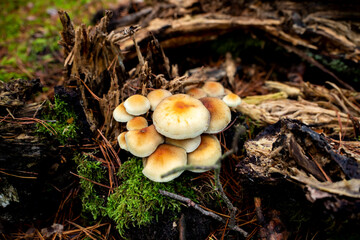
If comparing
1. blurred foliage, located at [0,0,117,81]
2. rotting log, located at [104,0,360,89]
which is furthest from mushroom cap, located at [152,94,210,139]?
blurred foliage, located at [0,0,117,81]

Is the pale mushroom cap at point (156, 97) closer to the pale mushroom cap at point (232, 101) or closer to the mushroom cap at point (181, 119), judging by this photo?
the mushroom cap at point (181, 119)

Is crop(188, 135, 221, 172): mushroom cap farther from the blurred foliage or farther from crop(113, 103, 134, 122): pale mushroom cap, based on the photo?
the blurred foliage

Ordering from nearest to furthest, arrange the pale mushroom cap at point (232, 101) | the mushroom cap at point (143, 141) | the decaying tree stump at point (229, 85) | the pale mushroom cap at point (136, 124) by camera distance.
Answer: the decaying tree stump at point (229, 85) → the mushroom cap at point (143, 141) → the pale mushroom cap at point (136, 124) → the pale mushroom cap at point (232, 101)

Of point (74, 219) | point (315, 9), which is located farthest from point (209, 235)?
point (315, 9)

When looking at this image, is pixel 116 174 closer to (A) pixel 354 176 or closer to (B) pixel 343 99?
(A) pixel 354 176

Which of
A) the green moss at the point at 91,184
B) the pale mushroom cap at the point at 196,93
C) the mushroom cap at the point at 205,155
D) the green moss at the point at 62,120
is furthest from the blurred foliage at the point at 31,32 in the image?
the mushroom cap at the point at 205,155

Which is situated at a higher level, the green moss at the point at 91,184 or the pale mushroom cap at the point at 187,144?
the pale mushroom cap at the point at 187,144

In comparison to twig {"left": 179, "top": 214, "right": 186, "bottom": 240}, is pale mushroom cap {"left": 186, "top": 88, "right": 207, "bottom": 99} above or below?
above
